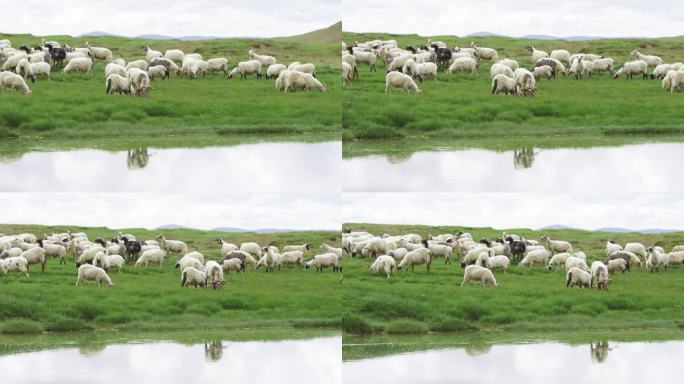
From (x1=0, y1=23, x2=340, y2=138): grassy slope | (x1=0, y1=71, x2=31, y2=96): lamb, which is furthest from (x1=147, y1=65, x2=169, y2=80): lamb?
(x1=0, y1=71, x2=31, y2=96): lamb

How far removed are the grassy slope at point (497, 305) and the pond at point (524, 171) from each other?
7.52 ft

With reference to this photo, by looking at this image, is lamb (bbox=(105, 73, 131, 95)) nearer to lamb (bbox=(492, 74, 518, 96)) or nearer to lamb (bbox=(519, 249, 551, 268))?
lamb (bbox=(492, 74, 518, 96))

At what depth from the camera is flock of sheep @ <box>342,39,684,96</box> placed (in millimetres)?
29062

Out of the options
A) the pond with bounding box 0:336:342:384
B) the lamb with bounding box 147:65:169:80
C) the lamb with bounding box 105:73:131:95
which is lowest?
the pond with bounding box 0:336:342:384

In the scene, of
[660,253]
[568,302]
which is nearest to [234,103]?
[568,302]

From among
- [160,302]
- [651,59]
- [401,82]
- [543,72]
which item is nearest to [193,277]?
[160,302]

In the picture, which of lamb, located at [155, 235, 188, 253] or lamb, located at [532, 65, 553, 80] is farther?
lamb, located at [155, 235, 188, 253]

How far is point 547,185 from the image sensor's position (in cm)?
2311

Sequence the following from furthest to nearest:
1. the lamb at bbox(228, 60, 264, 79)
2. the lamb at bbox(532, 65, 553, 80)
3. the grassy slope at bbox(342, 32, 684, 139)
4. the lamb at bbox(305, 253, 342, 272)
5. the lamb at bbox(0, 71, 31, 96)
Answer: the lamb at bbox(228, 60, 264, 79), the lamb at bbox(532, 65, 553, 80), the lamb at bbox(305, 253, 342, 272), the lamb at bbox(0, 71, 31, 96), the grassy slope at bbox(342, 32, 684, 139)

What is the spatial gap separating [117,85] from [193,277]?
14.7ft

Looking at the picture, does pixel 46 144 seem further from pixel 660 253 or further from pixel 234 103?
pixel 660 253

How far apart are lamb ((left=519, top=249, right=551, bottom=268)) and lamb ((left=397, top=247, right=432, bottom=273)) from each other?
9.32 ft

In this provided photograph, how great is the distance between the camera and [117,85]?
1144 inches

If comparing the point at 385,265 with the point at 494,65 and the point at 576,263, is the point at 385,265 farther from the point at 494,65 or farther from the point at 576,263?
the point at 494,65
